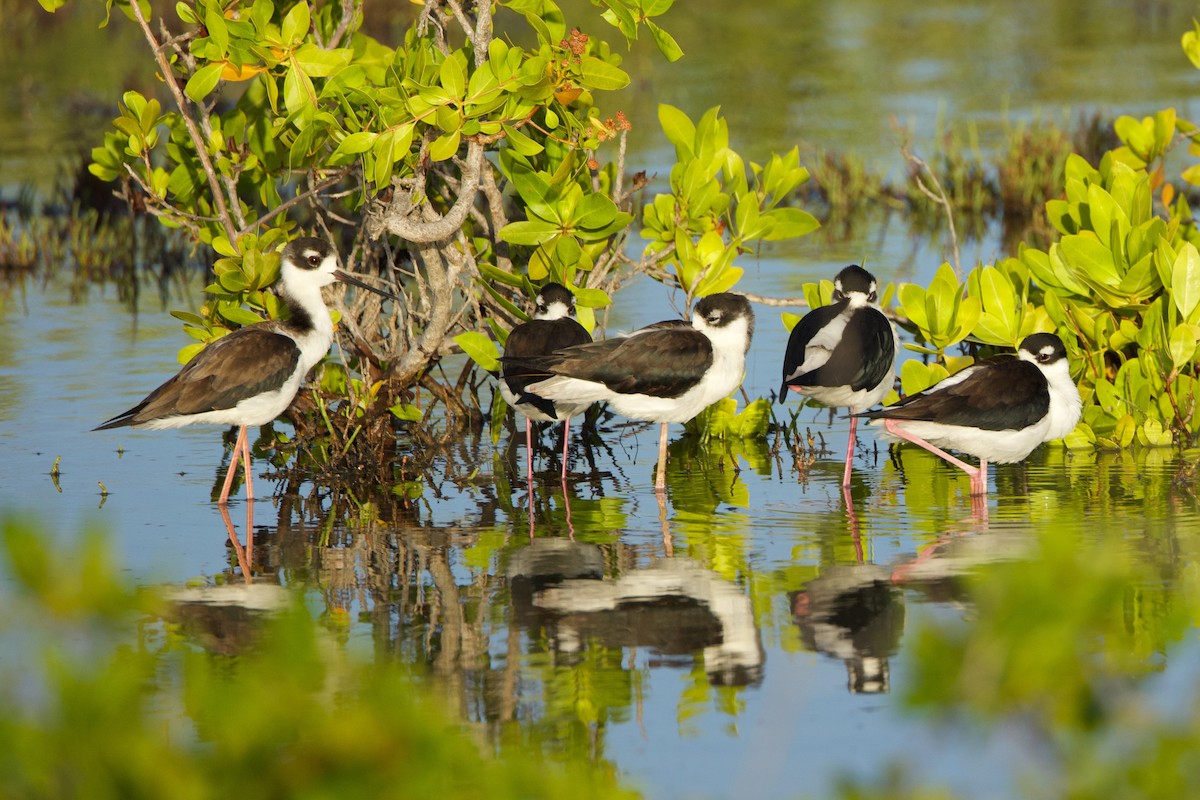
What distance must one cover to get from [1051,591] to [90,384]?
28.6ft

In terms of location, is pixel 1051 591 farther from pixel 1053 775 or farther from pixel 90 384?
pixel 90 384

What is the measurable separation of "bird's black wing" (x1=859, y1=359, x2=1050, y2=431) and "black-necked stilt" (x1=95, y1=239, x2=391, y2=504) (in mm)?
2690

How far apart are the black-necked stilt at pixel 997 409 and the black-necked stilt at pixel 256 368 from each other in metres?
2.69

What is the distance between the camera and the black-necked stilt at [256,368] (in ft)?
24.7

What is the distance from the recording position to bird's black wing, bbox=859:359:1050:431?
731cm

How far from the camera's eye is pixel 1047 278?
8.30m

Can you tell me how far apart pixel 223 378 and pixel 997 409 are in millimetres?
3497

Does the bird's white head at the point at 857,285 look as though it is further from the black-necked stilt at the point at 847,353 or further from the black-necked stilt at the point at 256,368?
the black-necked stilt at the point at 256,368

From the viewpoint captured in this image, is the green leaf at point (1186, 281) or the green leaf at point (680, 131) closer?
the green leaf at point (1186, 281)

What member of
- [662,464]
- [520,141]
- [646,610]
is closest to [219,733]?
[646,610]

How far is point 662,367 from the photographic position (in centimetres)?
757

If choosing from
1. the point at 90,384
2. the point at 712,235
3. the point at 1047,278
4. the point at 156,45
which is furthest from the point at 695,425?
the point at 90,384

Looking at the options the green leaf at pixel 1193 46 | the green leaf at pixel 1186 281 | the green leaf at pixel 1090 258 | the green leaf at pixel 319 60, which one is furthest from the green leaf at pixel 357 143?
the green leaf at pixel 1193 46

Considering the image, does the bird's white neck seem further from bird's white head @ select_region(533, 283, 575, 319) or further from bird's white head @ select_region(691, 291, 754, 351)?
bird's white head @ select_region(691, 291, 754, 351)
